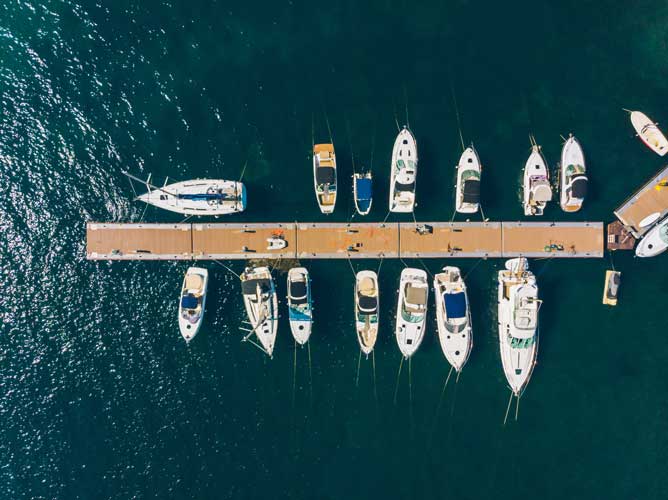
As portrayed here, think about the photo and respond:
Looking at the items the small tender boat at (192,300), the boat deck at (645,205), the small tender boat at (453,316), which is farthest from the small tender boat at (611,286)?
the small tender boat at (192,300)

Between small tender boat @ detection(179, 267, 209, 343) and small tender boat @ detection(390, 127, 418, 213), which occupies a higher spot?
small tender boat @ detection(390, 127, 418, 213)

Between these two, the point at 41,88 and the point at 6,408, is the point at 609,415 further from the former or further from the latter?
the point at 41,88

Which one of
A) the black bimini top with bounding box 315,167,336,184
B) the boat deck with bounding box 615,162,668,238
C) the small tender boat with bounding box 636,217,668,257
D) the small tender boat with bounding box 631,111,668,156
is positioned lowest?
the small tender boat with bounding box 636,217,668,257

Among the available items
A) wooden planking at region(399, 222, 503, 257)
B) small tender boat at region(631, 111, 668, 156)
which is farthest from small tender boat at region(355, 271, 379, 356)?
small tender boat at region(631, 111, 668, 156)

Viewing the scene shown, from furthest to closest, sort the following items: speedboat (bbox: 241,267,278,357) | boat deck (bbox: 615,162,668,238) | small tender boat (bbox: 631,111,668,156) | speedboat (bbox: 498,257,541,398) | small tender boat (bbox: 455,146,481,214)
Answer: boat deck (bbox: 615,162,668,238) < small tender boat (bbox: 631,111,668,156) < speedboat (bbox: 241,267,278,357) < small tender boat (bbox: 455,146,481,214) < speedboat (bbox: 498,257,541,398)

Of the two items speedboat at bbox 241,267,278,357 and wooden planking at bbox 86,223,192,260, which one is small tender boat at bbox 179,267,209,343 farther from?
speedboat at bbox 241,267,278,357

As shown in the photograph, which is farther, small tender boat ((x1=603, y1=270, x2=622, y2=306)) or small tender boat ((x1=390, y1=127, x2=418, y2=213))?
small tender boat ((x1=603, y1=270, x2=622, y2=306))

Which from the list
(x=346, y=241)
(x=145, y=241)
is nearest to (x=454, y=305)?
(x=346, y=241)

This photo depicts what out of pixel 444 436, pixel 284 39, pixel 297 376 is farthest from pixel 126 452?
pixel 284 39
